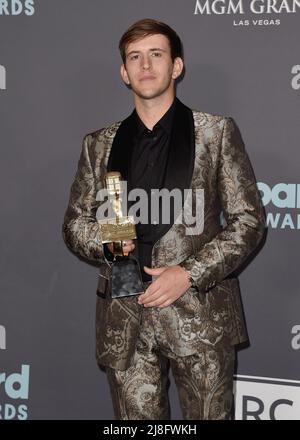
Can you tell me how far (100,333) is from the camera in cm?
239

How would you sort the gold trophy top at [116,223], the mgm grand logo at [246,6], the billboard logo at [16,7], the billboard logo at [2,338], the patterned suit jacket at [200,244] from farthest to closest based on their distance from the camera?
the billboard logo at [2,338] → the billboard logo at [16,7] → the mgm grand logo at [246,6] → the patterned suit jacket at [200,244] → the gold trophy top at [116,223]

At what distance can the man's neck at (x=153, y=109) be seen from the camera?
7.75 ft

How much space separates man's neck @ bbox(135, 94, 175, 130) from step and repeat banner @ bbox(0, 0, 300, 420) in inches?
19.2

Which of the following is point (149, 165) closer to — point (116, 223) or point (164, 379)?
point (116, 223)

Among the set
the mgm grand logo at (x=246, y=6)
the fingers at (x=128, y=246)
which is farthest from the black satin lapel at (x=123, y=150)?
the mgm grand logo at (x=246, y=6)

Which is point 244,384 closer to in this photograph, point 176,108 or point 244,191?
point 244,191

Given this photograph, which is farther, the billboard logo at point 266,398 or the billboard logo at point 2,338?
the billboard logo at point 2,338

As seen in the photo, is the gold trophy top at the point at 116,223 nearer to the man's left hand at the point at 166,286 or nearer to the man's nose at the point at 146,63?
the man's left hand at the point at 166,286

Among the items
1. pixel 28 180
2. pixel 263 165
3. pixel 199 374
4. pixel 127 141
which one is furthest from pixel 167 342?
pixel 28 180

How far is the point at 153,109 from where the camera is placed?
7.78 feet

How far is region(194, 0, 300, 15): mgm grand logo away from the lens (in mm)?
2686

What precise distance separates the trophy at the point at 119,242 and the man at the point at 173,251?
0.05m

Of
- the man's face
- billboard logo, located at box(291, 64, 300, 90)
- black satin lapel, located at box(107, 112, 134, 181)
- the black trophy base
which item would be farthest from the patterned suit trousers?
billboard logo, located at box(291, 64, 300, 90)

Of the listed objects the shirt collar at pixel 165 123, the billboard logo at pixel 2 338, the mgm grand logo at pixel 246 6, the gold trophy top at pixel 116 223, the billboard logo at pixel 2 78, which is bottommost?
the billboard logo at pixel 2 338
